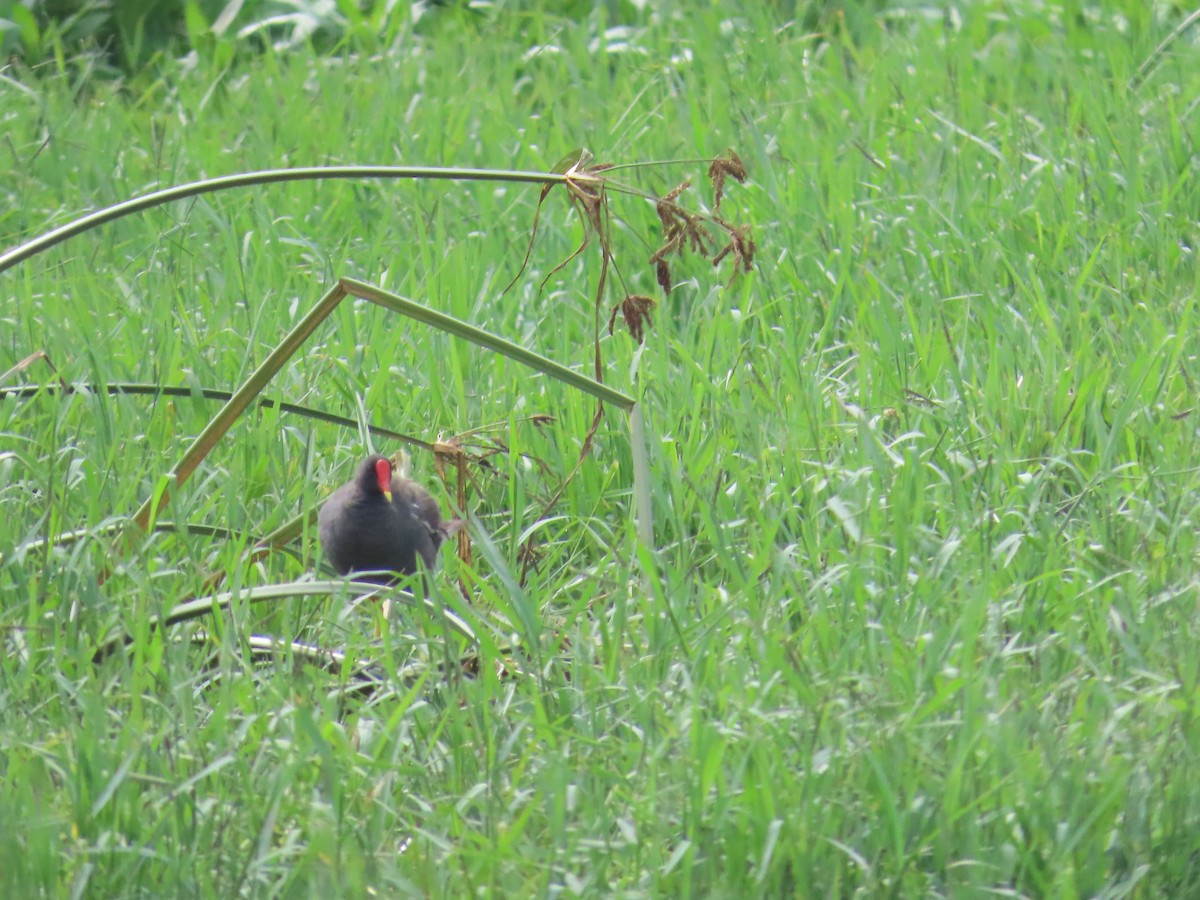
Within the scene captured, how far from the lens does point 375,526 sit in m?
3.05

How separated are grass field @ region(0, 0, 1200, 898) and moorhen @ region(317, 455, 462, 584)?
0.10 m

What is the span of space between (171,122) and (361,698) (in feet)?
10.6

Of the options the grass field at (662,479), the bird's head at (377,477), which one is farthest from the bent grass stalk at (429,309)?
the bird's head at (377,477)

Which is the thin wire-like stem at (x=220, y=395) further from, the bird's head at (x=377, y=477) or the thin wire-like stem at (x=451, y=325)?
the thin wire-like stem at (x=451, y=325)

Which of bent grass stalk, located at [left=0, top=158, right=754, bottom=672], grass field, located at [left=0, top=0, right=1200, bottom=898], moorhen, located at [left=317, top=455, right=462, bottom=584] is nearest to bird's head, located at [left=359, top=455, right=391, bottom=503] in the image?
moorhen, located at [left=317, top=455, right=462, bottom=584]

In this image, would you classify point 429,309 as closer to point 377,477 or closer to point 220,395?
point 377,477

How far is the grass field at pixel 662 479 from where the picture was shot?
223 cm

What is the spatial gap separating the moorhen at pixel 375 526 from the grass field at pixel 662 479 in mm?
100

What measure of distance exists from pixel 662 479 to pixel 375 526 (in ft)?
1.92

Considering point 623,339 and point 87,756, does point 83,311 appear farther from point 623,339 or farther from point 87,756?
point 87,756

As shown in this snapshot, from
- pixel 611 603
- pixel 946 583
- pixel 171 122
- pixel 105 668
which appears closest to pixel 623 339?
pixel 611 603

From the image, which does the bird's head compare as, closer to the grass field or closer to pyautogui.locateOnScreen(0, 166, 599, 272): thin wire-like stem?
the grass field

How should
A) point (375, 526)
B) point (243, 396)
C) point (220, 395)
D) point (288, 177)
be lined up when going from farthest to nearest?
point (220, 395) < point (375, 526) < point (243, 396) < point (288, 177)

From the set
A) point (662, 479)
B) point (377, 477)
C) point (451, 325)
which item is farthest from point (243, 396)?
point (662, 479)
